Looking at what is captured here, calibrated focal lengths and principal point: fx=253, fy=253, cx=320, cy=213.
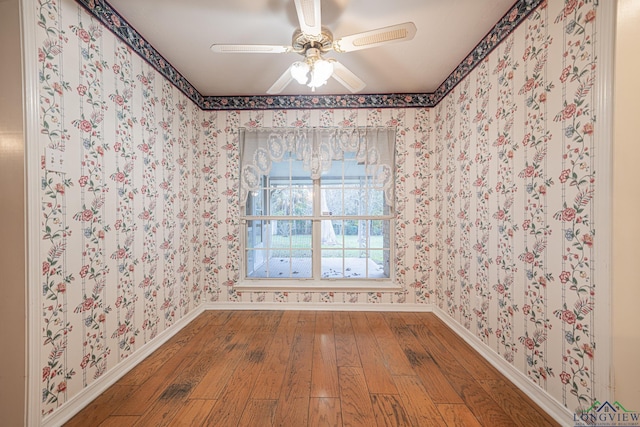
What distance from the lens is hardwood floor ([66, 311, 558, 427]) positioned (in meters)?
1.43

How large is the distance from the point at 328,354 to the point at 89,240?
6.07ft

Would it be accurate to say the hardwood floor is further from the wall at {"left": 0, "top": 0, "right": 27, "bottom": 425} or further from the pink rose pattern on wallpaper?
the wall at {"left": 0, "top": 0, "right": 27, "bottom": 425}

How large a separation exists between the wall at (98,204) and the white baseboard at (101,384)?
0.03m

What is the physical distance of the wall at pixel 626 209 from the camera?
3.67ft

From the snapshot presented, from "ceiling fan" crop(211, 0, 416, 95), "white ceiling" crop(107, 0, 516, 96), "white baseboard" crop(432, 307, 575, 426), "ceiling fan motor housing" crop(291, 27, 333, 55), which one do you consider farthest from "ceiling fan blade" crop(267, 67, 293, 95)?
"white baseboard" crop(432, 307, 575, 426)

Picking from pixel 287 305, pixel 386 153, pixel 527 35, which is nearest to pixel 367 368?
pixel 287 305

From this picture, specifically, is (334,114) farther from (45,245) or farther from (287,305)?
(45,245)

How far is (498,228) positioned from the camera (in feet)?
6.23

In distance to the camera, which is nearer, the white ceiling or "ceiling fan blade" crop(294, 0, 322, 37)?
"ceiling fan blade" crop(294, 0, 322, 37)

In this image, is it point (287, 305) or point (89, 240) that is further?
point (287, 305)

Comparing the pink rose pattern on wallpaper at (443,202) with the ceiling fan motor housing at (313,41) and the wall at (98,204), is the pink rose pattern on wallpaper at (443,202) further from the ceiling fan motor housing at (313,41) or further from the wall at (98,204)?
the ceiling fan motor housing at (313,41)

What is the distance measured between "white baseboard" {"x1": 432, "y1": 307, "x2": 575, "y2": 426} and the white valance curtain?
1563 millimetres

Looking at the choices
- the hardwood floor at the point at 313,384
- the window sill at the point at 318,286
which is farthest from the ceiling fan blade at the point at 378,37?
the window sill at the point at 318,286

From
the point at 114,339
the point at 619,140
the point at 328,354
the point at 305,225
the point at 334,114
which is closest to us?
the point at 619,140
